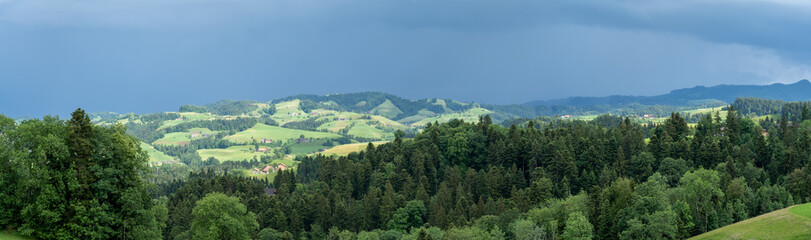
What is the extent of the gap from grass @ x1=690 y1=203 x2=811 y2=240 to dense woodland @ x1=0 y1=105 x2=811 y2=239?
6.32m

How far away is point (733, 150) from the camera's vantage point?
5027 inches

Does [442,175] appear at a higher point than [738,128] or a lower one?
lower

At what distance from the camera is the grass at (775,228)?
2754 inches

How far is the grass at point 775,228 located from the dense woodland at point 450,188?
6315 mm

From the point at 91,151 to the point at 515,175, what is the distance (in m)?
90.3

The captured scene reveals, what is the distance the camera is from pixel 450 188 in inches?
5074

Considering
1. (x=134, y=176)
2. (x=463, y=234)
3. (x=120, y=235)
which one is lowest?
(x=463, y=234)

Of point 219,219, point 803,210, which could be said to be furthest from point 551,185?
point 219,219

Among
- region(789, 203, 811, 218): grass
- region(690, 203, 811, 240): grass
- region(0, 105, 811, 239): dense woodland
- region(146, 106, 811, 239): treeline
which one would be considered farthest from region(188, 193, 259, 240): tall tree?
region(789, 203, 811, 218): grass

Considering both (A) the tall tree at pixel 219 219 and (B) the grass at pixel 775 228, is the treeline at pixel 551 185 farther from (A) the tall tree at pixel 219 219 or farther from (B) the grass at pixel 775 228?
(A) the tall tree at pixel 219 219

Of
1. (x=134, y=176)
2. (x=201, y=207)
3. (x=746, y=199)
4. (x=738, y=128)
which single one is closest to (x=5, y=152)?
(x=134, y=176)

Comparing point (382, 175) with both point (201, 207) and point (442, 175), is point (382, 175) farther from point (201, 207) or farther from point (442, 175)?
point (201, 207)

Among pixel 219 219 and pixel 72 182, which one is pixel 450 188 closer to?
pixel 219 219

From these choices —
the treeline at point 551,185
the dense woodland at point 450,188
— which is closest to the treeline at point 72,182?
the dense woodland at point 450,188
